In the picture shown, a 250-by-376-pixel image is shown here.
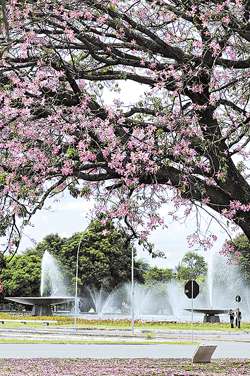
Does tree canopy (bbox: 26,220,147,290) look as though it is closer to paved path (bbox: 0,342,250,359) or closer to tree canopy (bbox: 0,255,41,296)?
tree canopy (bbox: 0,255,41,296)

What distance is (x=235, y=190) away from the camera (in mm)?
10617

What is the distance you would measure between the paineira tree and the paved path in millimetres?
9072

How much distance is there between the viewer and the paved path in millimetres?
18828

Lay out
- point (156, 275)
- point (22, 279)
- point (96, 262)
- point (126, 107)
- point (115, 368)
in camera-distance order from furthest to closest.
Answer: point (156, 275)
point (22, 279)
point (96, 262)
point (115, 368)
point (126, 107)

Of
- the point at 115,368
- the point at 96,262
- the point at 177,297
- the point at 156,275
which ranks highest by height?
the point at 156,275

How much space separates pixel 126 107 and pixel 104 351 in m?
12.0

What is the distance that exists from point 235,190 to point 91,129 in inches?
98.6

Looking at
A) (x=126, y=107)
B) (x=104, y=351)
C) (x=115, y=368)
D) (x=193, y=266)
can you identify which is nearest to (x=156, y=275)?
(x=193, y=266)

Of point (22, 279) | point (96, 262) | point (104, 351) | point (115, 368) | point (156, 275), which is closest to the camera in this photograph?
point (115, 368)

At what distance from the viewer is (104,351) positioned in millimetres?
20766

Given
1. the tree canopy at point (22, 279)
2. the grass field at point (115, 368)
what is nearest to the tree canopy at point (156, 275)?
the tree canopy at point (22, 279)

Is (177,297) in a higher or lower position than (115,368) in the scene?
higher

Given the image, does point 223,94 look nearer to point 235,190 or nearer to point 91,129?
point 235,190

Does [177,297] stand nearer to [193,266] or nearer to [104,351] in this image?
[193,266]
